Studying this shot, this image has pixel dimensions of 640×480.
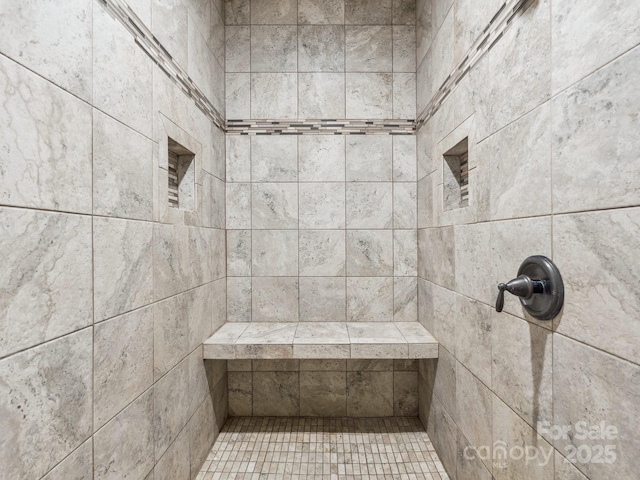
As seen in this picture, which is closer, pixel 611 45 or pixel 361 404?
pixel 611 45

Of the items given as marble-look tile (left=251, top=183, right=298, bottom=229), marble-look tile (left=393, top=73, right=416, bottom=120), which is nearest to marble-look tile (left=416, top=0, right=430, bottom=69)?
marble-look tile (left=393, top=73, right=416, bottom=120)

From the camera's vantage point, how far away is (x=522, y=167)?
104cm

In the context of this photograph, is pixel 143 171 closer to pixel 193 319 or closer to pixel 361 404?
pixel 193 319

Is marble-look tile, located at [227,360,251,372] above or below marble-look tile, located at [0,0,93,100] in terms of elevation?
below

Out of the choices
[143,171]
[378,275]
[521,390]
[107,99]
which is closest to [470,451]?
[521,390]

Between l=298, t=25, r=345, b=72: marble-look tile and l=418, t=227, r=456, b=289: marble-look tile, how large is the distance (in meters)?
1.47

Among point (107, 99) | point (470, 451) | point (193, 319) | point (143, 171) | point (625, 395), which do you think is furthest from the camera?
point (193, 319)

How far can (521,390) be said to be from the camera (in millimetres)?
1044

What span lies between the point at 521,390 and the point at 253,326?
1.70 metres

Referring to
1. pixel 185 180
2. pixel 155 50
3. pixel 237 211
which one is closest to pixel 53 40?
pixel 155 50

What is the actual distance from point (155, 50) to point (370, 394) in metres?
2.53

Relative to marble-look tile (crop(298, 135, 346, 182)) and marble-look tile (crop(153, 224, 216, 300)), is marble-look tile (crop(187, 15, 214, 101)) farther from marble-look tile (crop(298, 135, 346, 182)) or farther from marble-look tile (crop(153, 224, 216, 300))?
marble-look tile (crop(153, 224, 216, 300))

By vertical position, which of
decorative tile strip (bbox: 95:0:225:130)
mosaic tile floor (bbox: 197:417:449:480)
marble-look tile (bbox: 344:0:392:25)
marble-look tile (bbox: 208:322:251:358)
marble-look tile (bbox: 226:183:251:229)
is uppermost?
marble-look tile (bbox: 344:0:392:25)

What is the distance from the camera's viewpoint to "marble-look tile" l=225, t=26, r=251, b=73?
2.33 meters
